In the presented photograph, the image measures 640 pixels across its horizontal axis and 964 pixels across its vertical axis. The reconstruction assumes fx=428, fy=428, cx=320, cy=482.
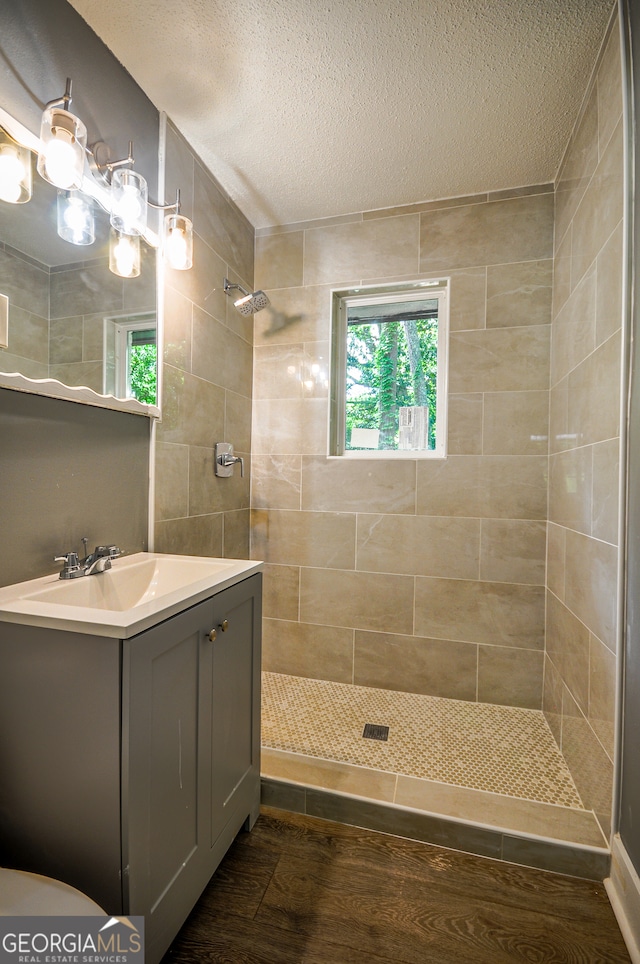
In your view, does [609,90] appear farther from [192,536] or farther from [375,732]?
[375,732]

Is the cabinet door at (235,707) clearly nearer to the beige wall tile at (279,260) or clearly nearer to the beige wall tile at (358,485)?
the beige wall tile at (358,485)

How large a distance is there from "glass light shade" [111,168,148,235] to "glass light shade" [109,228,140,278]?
0.03 meters

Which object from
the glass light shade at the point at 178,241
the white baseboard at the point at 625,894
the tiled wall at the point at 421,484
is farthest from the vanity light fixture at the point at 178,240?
the white baseboard at the point at 625,894

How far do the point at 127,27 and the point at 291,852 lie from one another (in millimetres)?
2607

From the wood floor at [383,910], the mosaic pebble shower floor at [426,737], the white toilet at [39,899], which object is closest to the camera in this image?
the white toilet at [39,899]

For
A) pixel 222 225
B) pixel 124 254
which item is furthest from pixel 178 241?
pixel 222 225

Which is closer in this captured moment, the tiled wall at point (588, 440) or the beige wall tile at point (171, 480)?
the tiled wall at point (588, 440)

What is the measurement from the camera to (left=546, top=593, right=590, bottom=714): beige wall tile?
1476 mm

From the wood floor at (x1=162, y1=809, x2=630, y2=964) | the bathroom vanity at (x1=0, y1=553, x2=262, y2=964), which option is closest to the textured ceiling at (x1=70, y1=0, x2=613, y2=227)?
the bathroom vanity at (x1=0, y1=553, x2=262, y2=964)

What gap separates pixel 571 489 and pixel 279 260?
1.87 meters

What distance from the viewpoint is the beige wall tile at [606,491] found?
1.22m

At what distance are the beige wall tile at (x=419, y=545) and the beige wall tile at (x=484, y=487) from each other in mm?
73

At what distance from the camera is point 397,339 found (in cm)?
231

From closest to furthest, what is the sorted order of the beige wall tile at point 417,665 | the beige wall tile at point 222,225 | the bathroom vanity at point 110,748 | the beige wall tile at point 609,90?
the bathroom vanity at point 110,748
the beige wall tile at point 609,90
the beige wall tile at point 222,225
the beige wall tile at point 417,665
